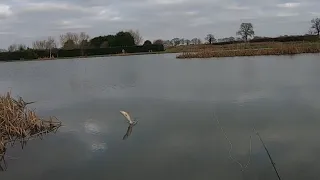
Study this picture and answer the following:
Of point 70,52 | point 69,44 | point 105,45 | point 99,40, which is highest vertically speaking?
point 99,40

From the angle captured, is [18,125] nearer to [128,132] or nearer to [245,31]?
[128,132]

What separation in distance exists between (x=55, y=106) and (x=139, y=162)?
7178 mm

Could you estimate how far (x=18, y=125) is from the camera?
8.95 m

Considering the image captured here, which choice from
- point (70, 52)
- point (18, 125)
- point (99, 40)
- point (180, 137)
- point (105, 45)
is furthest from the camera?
point (99, 40)

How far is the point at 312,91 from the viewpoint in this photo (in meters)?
12.4

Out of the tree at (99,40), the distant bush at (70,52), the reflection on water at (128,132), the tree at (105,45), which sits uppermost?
the tree at (99,40)

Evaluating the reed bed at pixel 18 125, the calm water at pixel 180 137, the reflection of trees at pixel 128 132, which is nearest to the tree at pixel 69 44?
the calm water at pixel 180 137

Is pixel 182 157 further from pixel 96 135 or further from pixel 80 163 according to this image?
pixel 96 135

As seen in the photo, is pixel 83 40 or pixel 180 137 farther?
pixel 83 40

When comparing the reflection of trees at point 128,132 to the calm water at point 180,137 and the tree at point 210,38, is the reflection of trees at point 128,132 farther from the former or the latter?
the tree at point 210,38

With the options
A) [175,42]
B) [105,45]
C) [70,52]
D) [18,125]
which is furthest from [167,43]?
[18,125]

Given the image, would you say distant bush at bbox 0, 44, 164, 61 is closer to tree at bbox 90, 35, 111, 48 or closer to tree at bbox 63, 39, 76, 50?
tree at bbox 90, 35, 111, 48

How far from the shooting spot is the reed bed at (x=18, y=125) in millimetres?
8609

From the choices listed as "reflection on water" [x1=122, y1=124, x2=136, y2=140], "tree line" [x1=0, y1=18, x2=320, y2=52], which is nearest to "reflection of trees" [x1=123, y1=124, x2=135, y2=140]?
"reflection on water" [x1=122, y1=124, x2=136, y2=140]
